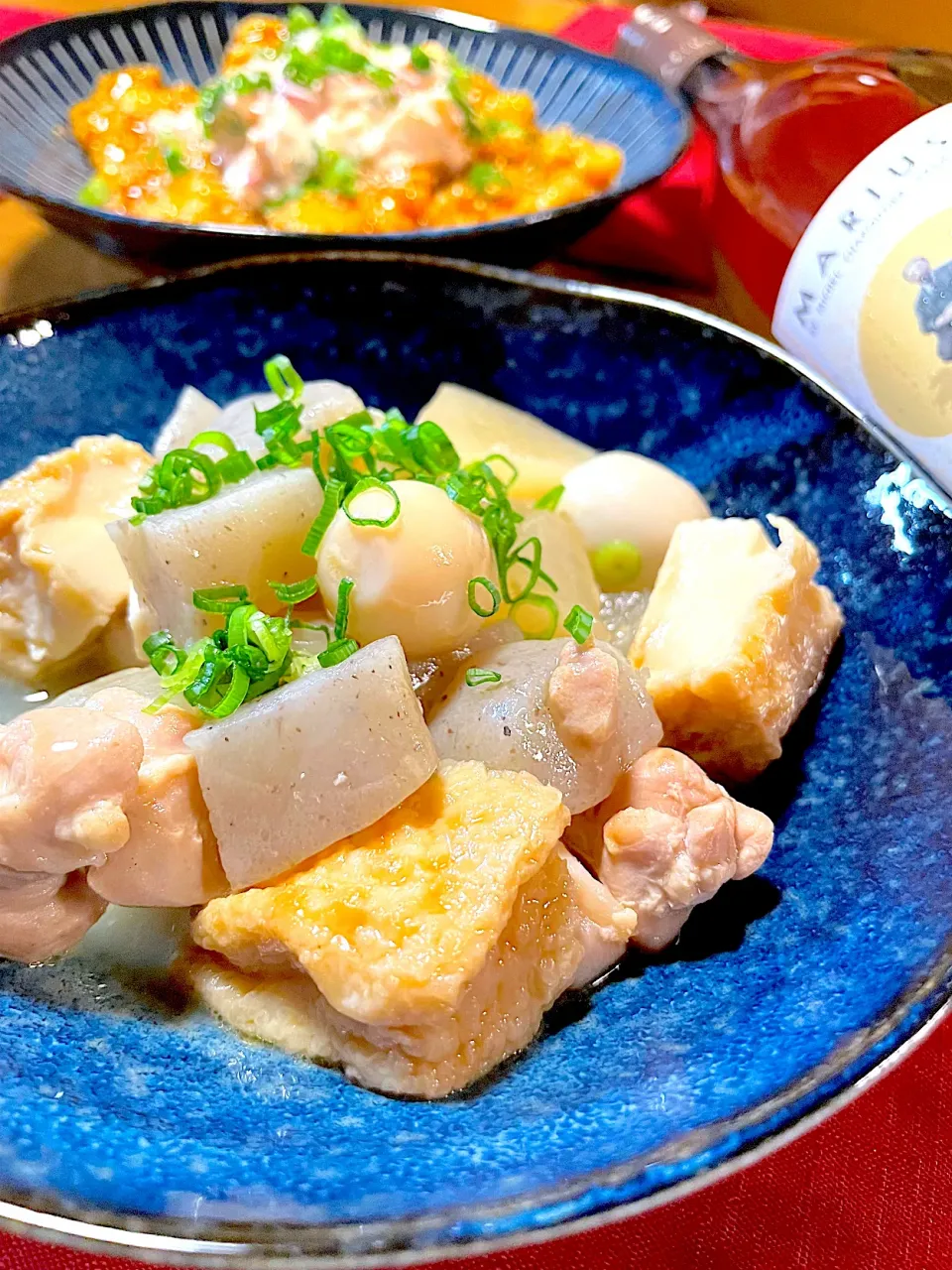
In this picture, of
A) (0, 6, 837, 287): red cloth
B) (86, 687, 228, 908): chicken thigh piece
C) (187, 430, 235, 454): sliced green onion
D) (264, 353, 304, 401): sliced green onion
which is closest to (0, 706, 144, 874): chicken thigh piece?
(86, 687, 228, 908): chicken thigh piece

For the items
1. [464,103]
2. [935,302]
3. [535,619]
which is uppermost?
[935,302]

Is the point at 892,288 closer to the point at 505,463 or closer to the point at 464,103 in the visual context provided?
the point at 505,463

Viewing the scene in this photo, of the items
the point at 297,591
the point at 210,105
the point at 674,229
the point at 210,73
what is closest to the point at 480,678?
the point at 297,591

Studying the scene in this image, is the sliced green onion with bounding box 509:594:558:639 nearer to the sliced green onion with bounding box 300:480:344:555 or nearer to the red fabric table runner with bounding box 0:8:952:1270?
the sliced green onion with bounding box 300:480:344:555

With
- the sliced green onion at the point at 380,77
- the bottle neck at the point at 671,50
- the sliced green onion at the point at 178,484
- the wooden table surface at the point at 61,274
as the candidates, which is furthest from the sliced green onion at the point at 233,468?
the bottle neck at the point at 671,50

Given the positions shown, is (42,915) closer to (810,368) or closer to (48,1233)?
(48,1233)

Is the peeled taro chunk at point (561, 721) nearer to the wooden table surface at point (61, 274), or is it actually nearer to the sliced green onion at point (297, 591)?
the sliced green onion at point (297, 591)
